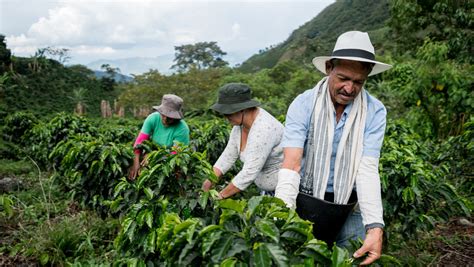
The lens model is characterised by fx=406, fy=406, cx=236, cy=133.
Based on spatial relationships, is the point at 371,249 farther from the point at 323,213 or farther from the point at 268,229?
the point at 268,229

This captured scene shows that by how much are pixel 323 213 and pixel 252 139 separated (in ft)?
2.39

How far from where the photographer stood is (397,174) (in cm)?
338

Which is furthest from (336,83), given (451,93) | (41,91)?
(41,91)

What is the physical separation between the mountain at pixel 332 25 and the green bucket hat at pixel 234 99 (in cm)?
3715

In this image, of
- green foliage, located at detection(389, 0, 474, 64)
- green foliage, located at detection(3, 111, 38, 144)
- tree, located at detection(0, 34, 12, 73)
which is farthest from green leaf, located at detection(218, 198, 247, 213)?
tree, located at detection(0, 34, 12, 73)

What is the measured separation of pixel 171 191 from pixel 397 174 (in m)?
1.96

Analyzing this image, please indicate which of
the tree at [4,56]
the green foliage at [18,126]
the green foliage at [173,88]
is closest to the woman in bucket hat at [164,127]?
the green foliage at [18,126]

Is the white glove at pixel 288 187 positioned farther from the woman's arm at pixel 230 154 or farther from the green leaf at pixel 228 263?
the woman's arm at pixel 230 154

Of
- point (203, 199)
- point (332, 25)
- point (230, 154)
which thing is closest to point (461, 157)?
point (230, 154)

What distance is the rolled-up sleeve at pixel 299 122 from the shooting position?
6.31 feet

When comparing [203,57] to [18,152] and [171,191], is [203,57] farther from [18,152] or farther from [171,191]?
[171,191]

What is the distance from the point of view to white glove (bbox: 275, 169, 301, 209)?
1.83m

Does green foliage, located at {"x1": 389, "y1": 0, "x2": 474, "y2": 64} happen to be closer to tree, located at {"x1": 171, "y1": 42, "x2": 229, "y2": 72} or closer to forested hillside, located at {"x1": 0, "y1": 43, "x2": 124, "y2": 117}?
forested hillside, located at {"x1": 0, "y1": 43, "x2": 124, "y2": 117}

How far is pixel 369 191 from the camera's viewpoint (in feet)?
6.13
